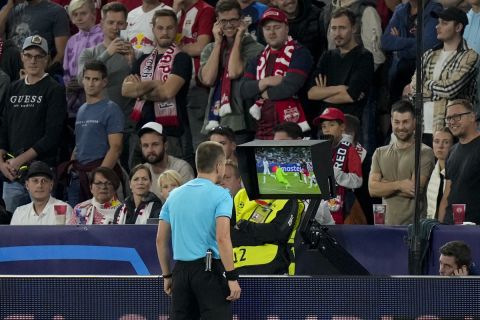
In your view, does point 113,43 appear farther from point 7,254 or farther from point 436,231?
point 436,231

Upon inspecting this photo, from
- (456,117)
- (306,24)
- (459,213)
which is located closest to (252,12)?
(306,24)

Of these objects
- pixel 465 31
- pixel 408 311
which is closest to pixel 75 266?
pixel 408 311

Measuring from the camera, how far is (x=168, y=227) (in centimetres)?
986

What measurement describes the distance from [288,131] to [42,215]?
100 inches

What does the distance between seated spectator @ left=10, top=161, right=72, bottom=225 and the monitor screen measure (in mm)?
3293

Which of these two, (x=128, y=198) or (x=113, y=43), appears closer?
(x=128, y=198)

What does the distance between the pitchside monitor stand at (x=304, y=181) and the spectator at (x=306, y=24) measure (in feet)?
16.5

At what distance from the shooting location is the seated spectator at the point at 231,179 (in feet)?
41.3

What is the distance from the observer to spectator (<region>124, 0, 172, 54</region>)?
1599cm

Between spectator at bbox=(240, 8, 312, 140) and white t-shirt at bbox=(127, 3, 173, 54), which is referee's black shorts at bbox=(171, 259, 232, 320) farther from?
white t-shirt at bbox=(127, 3, 173, 54)

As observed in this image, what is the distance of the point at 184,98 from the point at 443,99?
310 centimetres

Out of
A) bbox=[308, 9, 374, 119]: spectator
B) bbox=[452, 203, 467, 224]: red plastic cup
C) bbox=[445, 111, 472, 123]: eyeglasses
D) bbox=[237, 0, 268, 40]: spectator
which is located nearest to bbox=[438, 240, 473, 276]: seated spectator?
bbox=[452, 203, 467, 224]: red plastic cup

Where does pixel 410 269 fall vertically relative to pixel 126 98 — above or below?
below

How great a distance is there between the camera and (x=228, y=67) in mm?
15227
